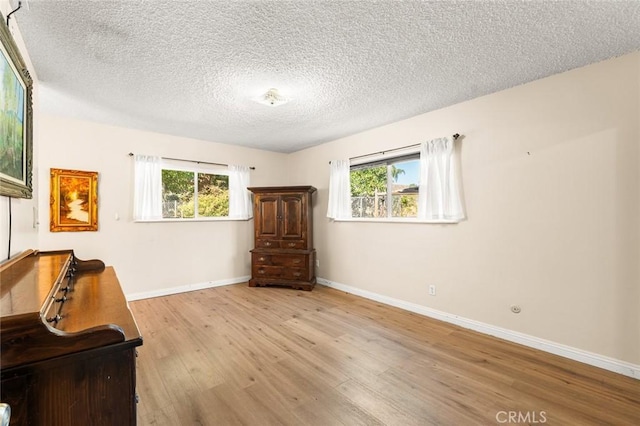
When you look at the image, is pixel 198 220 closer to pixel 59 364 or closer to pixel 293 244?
pixel 293 244

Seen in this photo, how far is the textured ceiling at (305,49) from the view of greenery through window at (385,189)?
33.1 inches

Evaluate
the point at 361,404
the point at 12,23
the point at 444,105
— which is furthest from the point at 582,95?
the point at 12,23

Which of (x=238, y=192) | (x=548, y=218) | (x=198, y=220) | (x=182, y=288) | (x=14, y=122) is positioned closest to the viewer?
(x=14, y=122)

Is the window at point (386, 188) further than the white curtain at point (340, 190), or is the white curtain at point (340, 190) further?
the white curtain at point (340, 190)

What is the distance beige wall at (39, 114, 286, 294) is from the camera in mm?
3332

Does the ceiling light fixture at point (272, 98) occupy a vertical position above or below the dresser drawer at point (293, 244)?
above

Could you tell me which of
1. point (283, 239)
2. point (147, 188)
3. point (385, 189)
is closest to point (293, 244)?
point (283, 239)

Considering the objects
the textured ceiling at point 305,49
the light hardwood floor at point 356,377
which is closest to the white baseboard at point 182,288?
the light hardwood floor at point 356,377

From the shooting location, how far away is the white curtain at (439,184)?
9.80 ft

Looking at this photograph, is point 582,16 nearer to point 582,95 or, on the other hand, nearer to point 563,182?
point 582,95

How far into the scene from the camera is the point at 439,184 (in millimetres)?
3100

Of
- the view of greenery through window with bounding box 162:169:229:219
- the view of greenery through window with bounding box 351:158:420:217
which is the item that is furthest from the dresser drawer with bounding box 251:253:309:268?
the view of greenery through window with bounding box 351:158:420:217

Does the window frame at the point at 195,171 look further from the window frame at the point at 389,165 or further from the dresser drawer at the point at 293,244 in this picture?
the window frame at the point at 389,165

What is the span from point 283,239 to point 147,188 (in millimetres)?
2095
